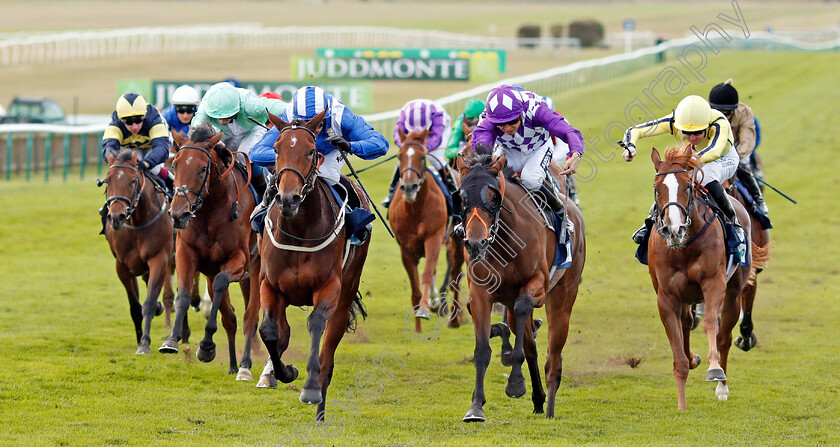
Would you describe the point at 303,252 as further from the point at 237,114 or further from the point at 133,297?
the point at 133,297

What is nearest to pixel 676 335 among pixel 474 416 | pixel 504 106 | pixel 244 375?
pixel 474 416

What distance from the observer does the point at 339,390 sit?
7.91 m

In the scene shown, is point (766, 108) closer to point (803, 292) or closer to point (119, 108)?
point (803, 292)

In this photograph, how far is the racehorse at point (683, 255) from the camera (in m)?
6.99

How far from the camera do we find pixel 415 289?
1046cm

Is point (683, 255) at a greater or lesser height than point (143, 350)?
greater

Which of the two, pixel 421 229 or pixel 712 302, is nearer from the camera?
pixel 712 302

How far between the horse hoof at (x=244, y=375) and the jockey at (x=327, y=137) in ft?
5.45

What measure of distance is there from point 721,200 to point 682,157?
85 centimetres

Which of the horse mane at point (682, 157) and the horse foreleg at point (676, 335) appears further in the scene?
the horse foreleg at point (676, 335)

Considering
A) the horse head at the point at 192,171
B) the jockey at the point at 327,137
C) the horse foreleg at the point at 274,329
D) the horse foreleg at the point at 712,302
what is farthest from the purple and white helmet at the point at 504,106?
the horse head at the point at 192,171

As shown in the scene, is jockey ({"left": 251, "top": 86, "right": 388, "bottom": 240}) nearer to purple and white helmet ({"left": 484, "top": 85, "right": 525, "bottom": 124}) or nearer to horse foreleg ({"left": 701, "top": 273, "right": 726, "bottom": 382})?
purple and white helmet ({"left": 484, "top": 85, "right": 525, "bottom": 124})

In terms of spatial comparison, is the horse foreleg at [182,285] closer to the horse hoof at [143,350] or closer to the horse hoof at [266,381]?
the horse hoof at [266,381]

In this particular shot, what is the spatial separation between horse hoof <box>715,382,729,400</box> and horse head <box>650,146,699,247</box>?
137 cm
